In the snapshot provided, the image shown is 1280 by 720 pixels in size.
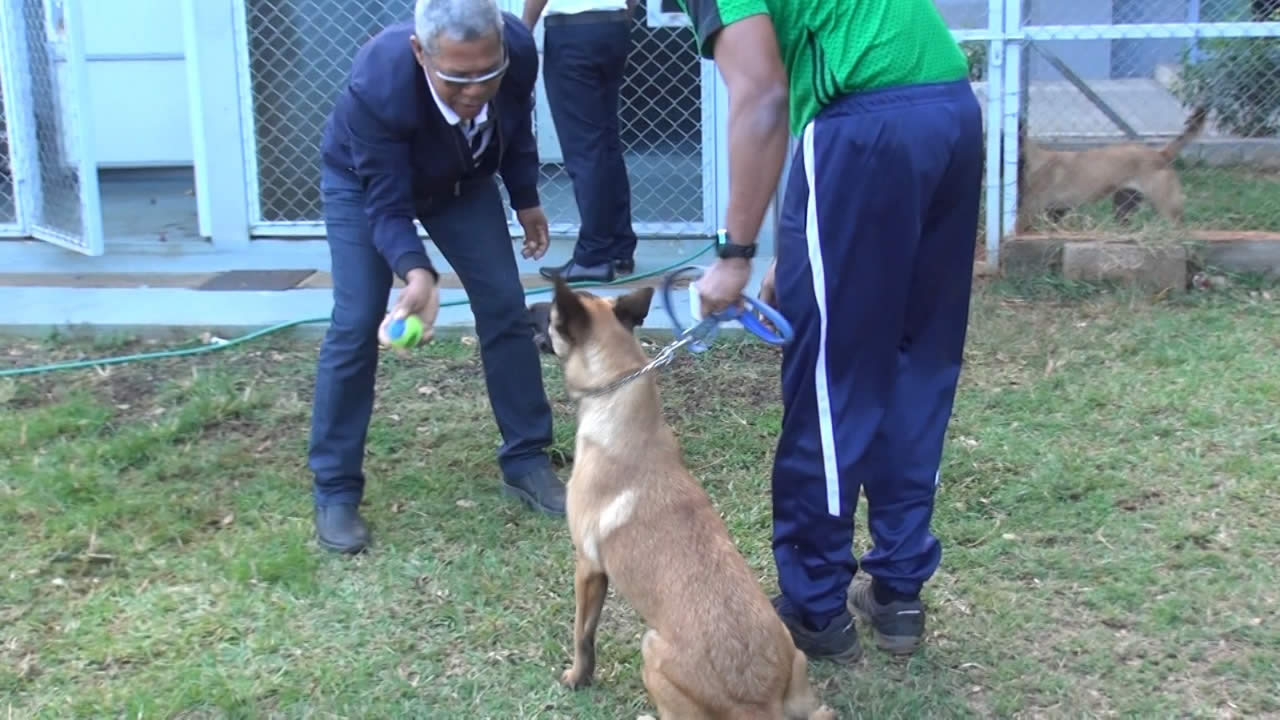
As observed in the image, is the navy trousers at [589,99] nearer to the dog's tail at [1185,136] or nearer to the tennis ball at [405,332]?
the dog's tail at [1185,136]

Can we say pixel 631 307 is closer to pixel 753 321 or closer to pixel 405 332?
pixel 753 321

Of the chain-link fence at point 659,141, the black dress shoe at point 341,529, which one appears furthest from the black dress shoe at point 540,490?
the chain-link fence at point 659,141

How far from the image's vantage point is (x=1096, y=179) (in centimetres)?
661

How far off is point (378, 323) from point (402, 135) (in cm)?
61

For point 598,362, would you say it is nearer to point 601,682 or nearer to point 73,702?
point 601,682

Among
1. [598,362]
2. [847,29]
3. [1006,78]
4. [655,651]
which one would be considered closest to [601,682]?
[655,651]

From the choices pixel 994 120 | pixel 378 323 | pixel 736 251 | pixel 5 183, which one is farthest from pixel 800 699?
pixel 5 183

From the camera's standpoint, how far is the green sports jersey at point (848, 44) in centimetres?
278

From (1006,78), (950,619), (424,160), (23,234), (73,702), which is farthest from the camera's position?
(23,234)

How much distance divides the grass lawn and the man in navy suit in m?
0.23

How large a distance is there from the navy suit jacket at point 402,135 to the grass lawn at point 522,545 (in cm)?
97

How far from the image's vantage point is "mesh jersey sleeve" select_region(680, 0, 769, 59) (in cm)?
267

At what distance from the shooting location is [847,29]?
280 cm

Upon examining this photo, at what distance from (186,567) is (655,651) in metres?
1.65
